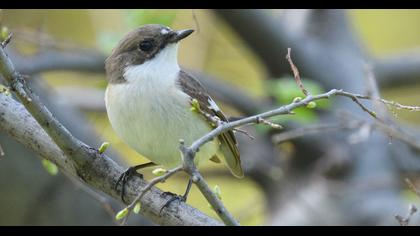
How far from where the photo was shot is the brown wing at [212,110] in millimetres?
3242

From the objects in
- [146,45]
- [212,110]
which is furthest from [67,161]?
[212,110]

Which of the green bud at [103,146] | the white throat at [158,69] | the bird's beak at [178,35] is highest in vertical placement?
the bird's beak at [178,35]

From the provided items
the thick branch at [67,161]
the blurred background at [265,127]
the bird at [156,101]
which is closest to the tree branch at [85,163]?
the thick branch at [67,161]

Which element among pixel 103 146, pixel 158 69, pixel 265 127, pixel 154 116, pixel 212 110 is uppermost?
pixel 265 127

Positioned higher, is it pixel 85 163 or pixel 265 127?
pixel 265 127

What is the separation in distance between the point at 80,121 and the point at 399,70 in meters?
3.14

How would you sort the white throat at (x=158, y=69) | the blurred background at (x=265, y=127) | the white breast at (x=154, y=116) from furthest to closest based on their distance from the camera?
the blurred background at (x=265, y=127), the white throat at (x=158, y=69), the white breast at (x=154, y=116)

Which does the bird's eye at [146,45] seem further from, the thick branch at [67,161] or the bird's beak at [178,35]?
the thick branch at [67,161]

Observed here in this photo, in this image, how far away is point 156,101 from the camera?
303cm

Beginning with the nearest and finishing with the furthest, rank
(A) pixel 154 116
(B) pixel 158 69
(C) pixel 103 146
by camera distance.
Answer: (C) pixel 103 146 < (A) pixel 154 116 < (B) pixel 158 69

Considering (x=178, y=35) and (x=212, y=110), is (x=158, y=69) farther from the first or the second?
(x=212, y=110)

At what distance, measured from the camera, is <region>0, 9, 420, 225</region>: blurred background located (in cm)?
456

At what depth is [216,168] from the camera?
237 inches

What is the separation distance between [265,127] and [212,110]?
1.26 metres
